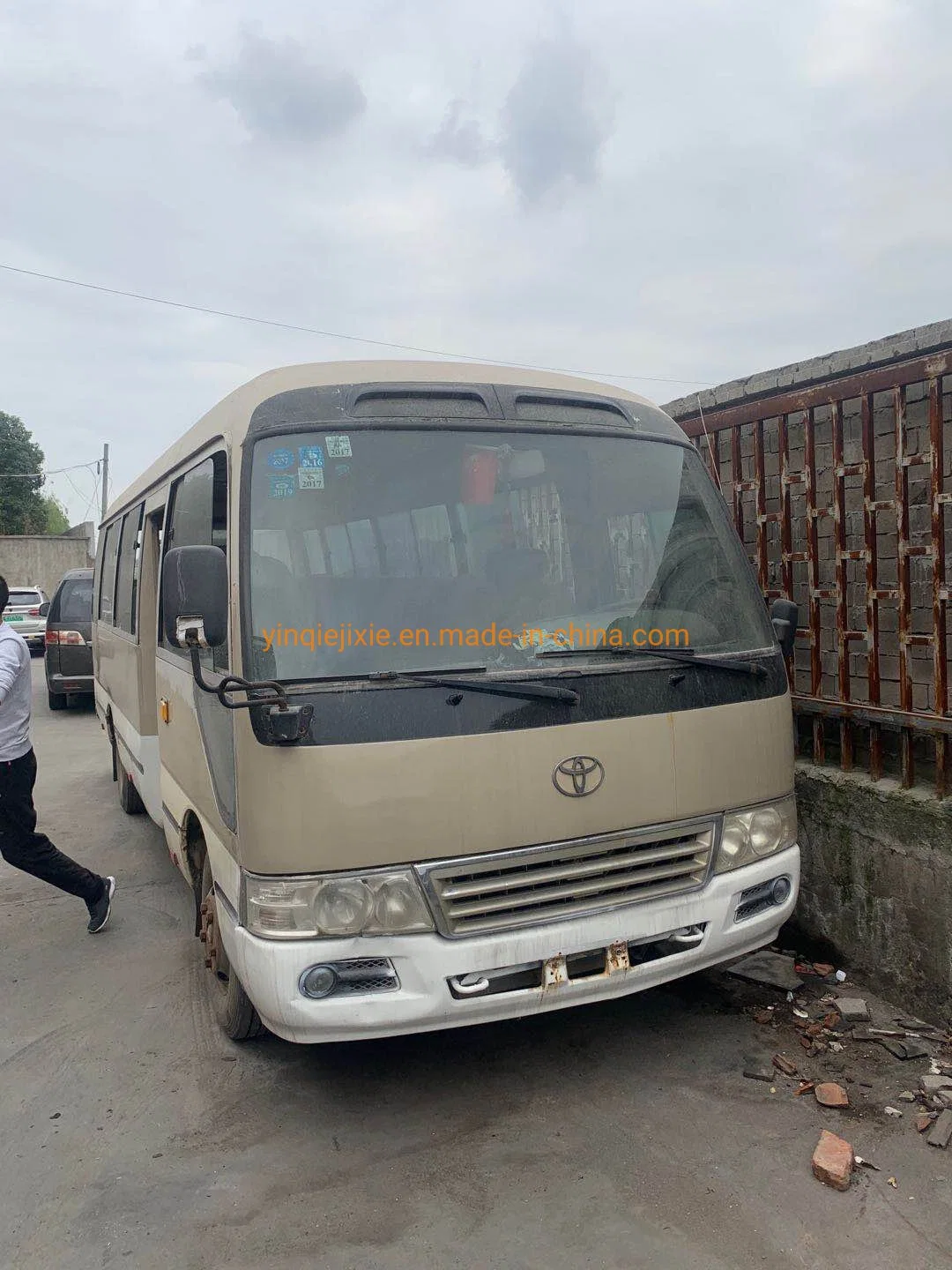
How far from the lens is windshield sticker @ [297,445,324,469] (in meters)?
3.11

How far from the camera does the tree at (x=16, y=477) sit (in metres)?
44.0

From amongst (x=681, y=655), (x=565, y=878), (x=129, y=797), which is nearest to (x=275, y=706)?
(x=565, y=878)

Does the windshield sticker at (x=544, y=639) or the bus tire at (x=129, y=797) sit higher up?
the windshield sticker at (x=544, y=639)

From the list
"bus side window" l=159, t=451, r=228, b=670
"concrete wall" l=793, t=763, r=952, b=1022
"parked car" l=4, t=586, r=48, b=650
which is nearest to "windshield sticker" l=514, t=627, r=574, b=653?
"bus side window" l=159, t=451, r=228, b=670

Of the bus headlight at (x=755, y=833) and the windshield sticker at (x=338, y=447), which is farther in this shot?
the bus headlight at (x=755, y=833)

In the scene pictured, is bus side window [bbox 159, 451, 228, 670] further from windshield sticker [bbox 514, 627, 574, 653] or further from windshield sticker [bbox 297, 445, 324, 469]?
windshield sticker [bbox 514, 627, 574, 653]

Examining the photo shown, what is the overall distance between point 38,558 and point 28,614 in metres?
Result: 15.8

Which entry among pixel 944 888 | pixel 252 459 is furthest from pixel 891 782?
pixel 252 459

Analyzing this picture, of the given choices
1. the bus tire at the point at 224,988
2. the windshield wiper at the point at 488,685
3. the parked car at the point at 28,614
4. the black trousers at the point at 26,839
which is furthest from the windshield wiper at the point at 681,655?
the parked car at the point at 28,614

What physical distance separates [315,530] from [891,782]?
2.52 m

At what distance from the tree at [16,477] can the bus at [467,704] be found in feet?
148

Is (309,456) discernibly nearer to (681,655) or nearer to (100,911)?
(681,655)

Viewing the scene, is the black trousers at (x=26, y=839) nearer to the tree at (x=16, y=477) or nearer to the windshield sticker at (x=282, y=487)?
the windshield sticker at (x=282, y=487)

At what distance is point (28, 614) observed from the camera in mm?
21031
